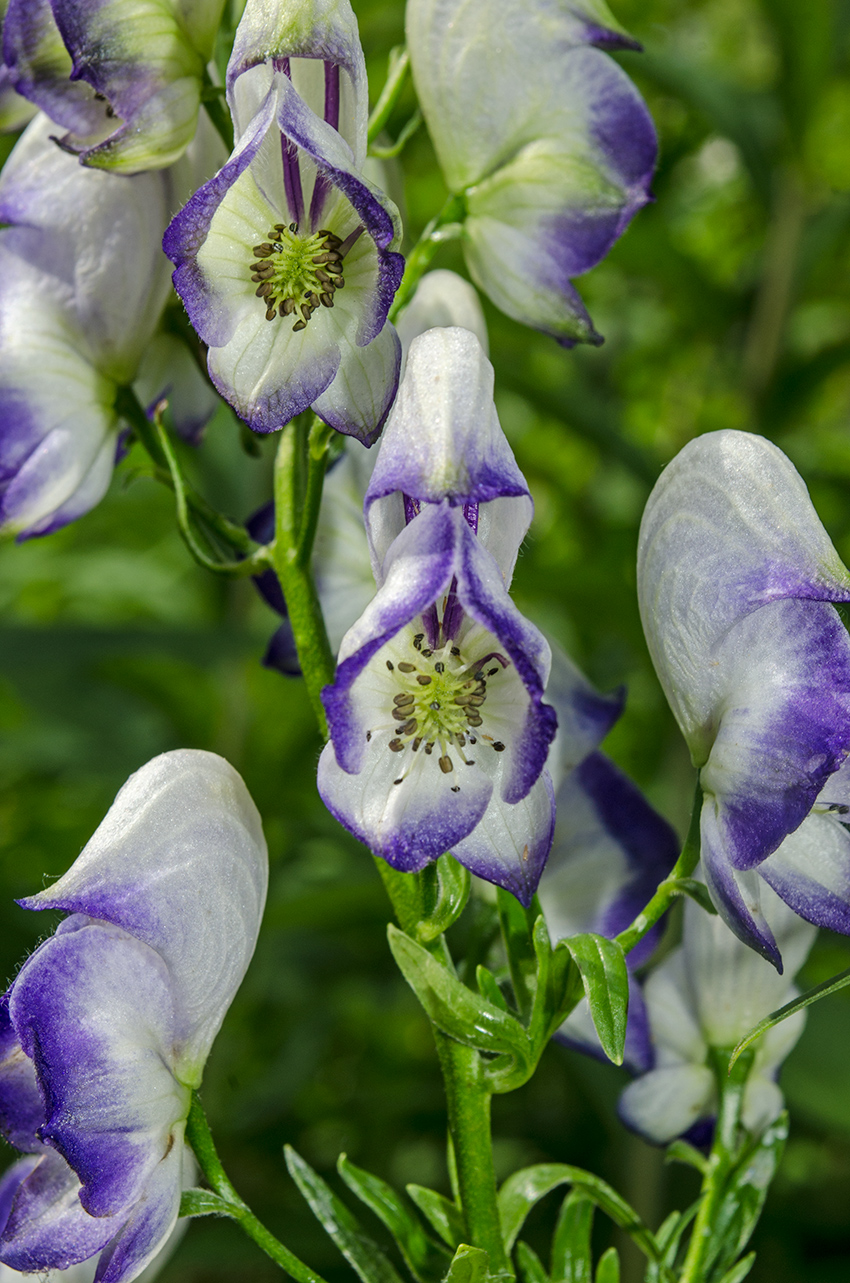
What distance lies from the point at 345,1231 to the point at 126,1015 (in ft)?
0.54

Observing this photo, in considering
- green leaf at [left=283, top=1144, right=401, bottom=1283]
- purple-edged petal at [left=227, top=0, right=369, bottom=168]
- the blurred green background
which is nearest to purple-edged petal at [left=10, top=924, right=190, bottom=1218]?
green leaf at [left=283, top=1144, right=401, bottom=1283]

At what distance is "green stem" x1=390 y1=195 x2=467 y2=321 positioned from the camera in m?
0.61

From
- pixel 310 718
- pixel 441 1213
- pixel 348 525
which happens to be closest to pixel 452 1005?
pixel 441 1213

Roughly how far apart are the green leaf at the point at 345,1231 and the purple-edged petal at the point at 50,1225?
0.10 meters

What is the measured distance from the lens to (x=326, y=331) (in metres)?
0.53

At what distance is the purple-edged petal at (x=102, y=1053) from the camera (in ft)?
1.70

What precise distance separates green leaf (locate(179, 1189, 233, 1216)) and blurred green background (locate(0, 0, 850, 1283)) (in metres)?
0.70

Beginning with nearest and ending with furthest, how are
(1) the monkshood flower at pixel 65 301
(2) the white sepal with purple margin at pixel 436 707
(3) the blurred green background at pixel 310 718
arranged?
(2) the white sepal with purple margin at pixel 436 707 → (1) the monkshood flower at pixel 65 301 → (3) the blurred green background at pixel 310 718

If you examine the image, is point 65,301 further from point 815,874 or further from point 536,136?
point 815,874

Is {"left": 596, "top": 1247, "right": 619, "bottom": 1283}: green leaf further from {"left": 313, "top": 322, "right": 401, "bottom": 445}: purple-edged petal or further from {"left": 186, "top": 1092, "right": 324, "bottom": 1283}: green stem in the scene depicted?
{"left": 313, "top": 322, "right": 401, "bottom": 445}: purple-edged petal

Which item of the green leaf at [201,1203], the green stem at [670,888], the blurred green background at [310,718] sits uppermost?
the green stem at [670,888]

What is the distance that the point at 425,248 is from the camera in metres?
0.64

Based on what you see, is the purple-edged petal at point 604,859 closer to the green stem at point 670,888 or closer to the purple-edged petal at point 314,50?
the green stem at point 670,888

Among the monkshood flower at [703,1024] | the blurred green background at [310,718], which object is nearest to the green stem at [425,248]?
the monkshood flower at [703,1024]
